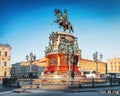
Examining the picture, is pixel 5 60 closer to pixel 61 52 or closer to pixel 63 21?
pixel 63 21

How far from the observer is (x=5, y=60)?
81.9 m

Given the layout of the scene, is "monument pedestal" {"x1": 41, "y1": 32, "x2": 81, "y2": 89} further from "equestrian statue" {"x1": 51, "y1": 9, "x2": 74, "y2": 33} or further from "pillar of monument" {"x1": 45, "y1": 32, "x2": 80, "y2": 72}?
"equestrian statue" {"x1": 51, "y1": 9, "x2": 74, "y2": 33}

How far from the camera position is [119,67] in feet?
418

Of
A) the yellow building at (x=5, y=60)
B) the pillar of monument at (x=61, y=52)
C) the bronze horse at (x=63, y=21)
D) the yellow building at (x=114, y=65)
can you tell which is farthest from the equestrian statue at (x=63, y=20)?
the yellow building at (x=114, y=65)

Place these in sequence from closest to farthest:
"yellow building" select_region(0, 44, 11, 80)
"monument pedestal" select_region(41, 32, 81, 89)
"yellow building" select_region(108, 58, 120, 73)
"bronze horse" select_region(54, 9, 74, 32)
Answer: "monument pedestal" select_region(41, 32, 81, 89), "bronze horse" select_region(54, 9, 74, 32), "yellow building" select_region(0, 44, 11, 80), "yellow building" select_region(108, 58, 120, 73)

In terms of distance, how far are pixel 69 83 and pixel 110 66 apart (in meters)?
110

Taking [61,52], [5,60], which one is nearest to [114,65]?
[5,60]

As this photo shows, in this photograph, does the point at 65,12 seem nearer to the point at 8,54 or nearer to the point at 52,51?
the point at 52,51

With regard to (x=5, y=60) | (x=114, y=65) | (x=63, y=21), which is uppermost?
(x=63, y=21)

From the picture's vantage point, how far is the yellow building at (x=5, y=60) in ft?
264

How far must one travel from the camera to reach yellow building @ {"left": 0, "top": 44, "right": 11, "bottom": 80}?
80.4 metres

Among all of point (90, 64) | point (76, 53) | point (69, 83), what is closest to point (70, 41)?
point (76, 53)

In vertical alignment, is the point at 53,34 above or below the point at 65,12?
below

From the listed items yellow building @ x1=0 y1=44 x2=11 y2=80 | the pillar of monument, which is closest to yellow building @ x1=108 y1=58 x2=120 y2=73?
yellow building @ x1=0 y1=44 x2=11 y2=80
